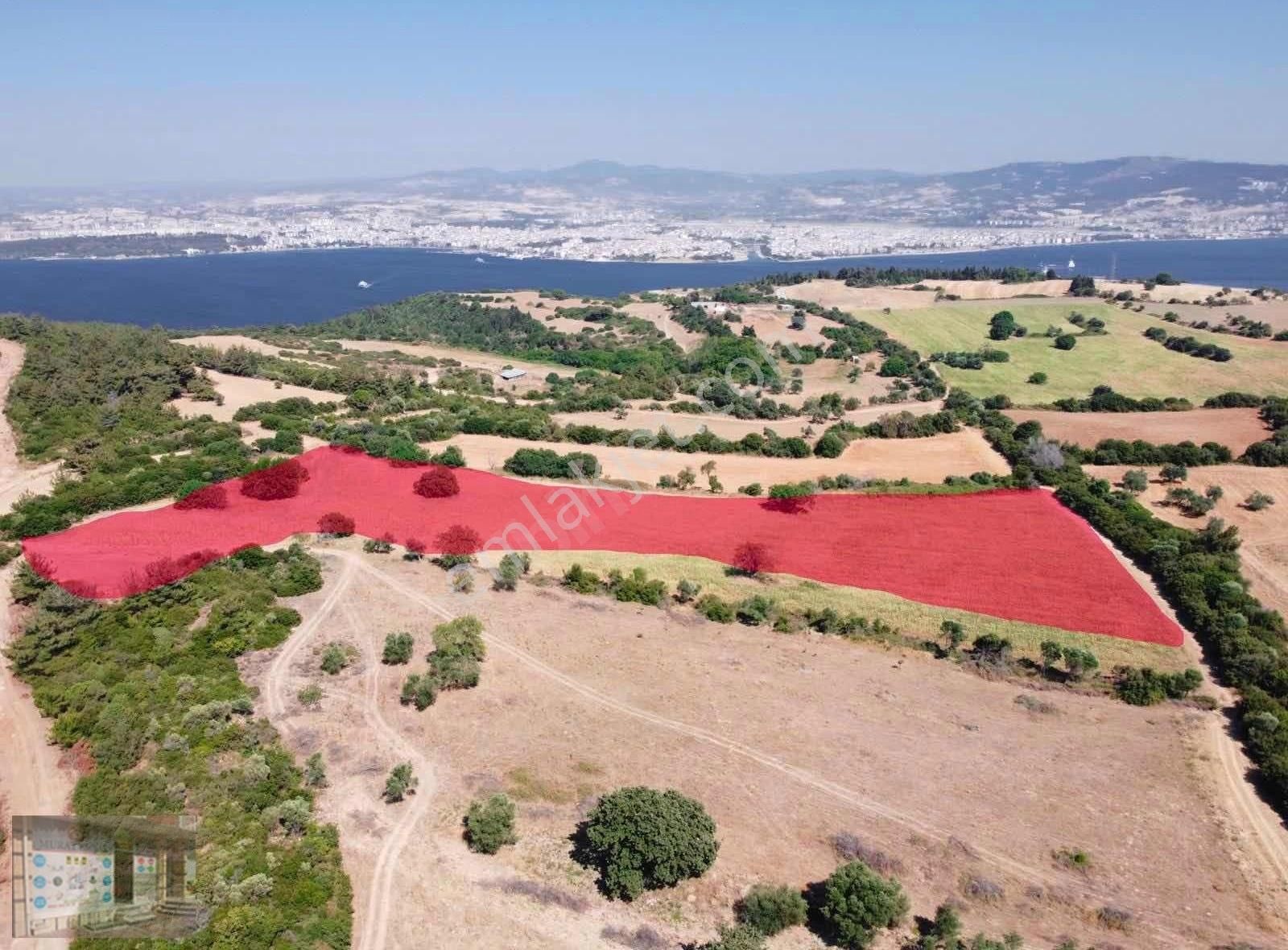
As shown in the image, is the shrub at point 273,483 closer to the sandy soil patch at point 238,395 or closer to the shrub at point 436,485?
the shrub at point 436,485

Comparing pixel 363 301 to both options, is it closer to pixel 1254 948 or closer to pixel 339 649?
pixel 339 649

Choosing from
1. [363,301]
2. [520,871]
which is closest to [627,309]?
[363,301]

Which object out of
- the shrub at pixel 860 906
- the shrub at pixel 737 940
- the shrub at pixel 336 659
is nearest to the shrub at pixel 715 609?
the shrub at pixel 336 659

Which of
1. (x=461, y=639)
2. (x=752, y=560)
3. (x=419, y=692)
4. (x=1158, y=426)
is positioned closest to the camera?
(x=419, y=692)

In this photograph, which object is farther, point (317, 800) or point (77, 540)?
point (77, 540)

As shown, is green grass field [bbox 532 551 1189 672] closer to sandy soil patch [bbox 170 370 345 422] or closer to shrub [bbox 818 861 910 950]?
shrub [bbox 818 861 910 950]

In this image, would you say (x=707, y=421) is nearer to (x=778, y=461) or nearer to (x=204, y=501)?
(x=778, y=461)

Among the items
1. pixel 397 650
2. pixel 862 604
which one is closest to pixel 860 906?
pixel 862 604
